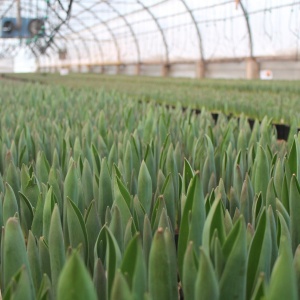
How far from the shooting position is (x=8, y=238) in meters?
0.54

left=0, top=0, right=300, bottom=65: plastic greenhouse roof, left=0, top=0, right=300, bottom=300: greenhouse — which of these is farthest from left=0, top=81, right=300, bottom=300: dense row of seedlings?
left=0, top=0, right=300, bottom=65: plastic greenhouse roof

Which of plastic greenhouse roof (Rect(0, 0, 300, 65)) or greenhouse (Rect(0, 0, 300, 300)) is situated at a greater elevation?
plastic greenhouse roof (Rect(0, 0, 300, 65))

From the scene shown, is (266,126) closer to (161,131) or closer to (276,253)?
(161,131)

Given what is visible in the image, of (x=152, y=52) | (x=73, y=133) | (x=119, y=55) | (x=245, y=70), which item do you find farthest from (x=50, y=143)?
(x=119, y=55)

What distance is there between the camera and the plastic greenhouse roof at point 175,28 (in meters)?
11.5

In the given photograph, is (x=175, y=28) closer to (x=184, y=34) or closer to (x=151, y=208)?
(x=184, y=34)

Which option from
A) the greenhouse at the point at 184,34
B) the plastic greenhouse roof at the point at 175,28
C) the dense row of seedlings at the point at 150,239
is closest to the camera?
the dense row of seedlings at the point at 150,239

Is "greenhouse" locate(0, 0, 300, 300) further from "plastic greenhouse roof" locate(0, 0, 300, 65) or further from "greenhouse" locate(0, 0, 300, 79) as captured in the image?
"greenhouse" locate(0, 0, 300, 79)

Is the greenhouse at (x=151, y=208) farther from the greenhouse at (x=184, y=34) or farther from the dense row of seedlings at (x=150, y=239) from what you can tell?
the greenhouse at (x=184, y=34)

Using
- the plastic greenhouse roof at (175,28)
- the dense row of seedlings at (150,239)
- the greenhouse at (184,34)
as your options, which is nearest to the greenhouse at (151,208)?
the dense row of seedlings at (150,239)

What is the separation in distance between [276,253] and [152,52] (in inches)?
716

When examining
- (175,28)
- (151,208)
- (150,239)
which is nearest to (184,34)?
(175,28)

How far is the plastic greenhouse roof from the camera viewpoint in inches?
453

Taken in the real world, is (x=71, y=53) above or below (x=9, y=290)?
above
